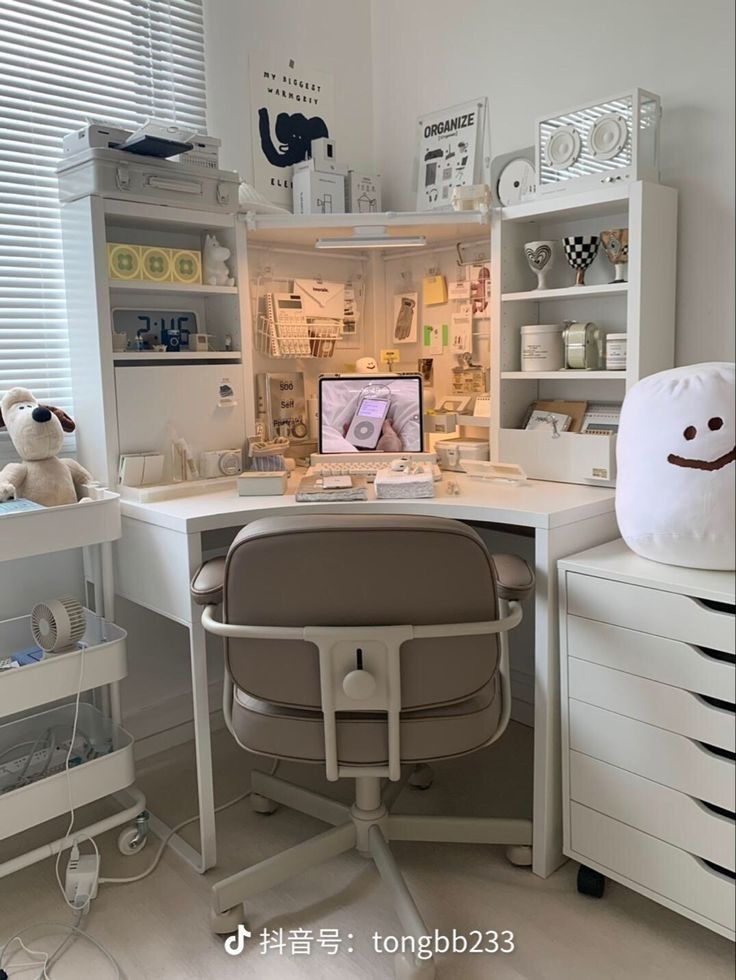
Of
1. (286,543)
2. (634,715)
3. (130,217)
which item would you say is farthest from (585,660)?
(130,217)

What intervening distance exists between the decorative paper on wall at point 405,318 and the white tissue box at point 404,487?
2.71ft

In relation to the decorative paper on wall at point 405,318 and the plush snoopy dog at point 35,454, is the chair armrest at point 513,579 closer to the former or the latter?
the plush snoopy dog at point 35,454

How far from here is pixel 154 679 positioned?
96.9 inches

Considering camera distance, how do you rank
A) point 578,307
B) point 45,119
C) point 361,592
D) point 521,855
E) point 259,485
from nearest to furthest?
point 361,592 < point 521,855 < point 259,485 < point 45,119 < point 578,307

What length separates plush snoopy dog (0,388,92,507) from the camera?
6.32ft

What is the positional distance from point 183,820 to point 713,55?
2.29m

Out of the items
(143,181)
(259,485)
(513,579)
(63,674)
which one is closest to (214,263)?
(143,181)

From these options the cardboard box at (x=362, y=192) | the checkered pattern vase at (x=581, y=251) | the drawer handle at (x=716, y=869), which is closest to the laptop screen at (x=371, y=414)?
the checkered pattern vase at (x=581, y=251)

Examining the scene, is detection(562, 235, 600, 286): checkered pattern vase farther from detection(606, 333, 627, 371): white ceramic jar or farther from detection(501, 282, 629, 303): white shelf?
detection(606, 333, 627, 371): white ceramic jar

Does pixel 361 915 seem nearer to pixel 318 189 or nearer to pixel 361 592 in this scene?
pixel 361 592

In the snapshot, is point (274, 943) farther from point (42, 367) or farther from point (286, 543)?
point (42, 367)

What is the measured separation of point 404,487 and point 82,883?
114 centimetres

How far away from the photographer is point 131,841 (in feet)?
6.51

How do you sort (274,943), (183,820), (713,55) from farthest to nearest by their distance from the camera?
1. (183,820)
2. (713,55)
3. (274,943)
